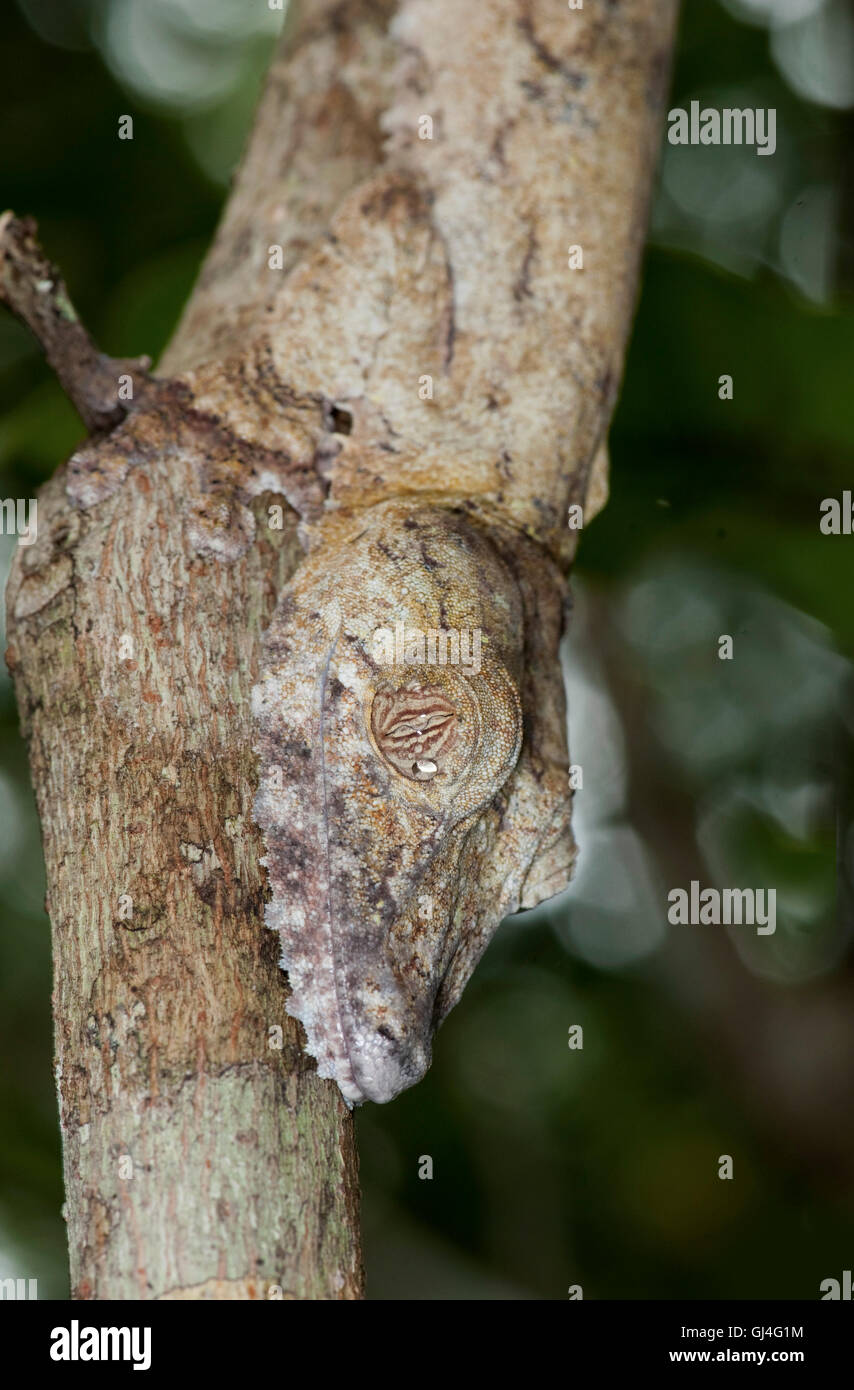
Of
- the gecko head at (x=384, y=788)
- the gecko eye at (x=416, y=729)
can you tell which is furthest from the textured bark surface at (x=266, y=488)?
the gecko eye at (x=416, y=729)

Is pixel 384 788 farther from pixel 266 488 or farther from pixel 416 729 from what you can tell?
pixel 266 488

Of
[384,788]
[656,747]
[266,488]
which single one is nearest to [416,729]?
[384,788]

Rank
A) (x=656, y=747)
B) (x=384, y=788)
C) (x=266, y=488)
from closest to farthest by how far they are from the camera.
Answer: (x=384, y=788)
(x=266, y=488)
(x=656, y=747)

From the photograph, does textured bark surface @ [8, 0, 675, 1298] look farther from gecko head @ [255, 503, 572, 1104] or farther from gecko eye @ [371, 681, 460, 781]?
gecko eye @ [371, 681, 460, 781]

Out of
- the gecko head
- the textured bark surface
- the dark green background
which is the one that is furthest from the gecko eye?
the dark green background

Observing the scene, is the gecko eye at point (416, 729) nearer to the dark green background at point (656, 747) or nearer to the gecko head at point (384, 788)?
the gecko head at point (384, 788)
